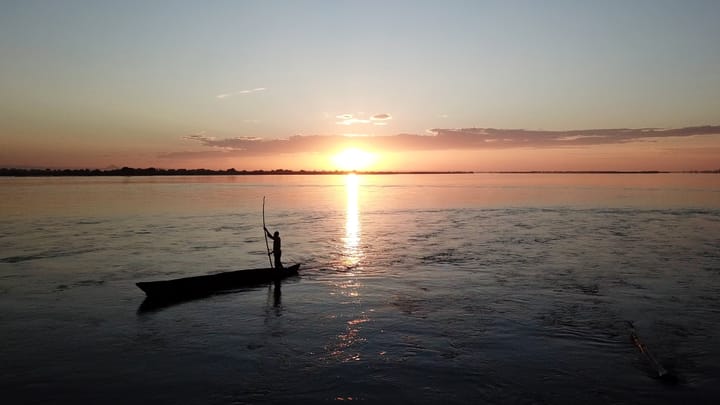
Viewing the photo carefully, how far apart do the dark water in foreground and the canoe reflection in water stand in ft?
1.99

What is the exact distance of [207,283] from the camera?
1861 cm

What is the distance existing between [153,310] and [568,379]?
12533 mm

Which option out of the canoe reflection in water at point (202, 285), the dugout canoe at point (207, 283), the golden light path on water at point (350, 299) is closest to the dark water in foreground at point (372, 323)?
the golden light path on water at point (350, 299)

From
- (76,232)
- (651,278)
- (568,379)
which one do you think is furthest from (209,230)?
(568,379)

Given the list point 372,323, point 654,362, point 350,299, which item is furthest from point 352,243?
point 654,362

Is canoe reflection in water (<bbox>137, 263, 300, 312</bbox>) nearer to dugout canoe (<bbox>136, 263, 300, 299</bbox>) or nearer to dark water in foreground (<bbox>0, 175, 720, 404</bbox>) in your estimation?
dugout canoe (<bbox>136, 263, 300, 299</bbox>)

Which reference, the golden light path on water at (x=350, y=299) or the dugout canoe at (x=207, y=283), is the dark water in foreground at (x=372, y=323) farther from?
the dugout canoe at (x=207, y=283)

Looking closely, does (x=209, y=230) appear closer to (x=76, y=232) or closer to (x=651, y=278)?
(x=76, y=232)

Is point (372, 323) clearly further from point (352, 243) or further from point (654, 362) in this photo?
point (352, 243)

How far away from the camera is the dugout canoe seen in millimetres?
17125

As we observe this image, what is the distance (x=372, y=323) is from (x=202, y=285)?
718 cm

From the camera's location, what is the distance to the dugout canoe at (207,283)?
17.1 m

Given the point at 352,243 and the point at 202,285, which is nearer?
the point at 202,285

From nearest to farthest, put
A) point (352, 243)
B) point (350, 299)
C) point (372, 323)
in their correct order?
point (372, 323), point (350, 299), point (352, 243)
